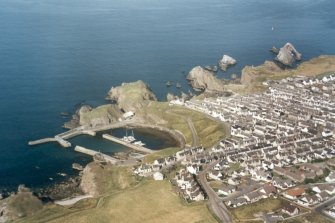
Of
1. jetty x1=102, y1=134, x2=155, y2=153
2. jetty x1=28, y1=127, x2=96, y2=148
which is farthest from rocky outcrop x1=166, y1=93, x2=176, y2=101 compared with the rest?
jetty x1=28, y1=127, x2=96, y2=148

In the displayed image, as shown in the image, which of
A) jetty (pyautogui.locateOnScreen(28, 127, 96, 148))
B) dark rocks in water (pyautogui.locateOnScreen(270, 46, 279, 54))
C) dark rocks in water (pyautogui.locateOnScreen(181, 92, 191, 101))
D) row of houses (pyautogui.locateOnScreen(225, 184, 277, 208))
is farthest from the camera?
dark rocks in water (pyautogui.locateOnScreen(270, 46, 279, 54))

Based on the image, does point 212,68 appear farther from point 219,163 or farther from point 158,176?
point 158,176

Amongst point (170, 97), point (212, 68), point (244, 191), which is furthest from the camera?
point (212, 68)

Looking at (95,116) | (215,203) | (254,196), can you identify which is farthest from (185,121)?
→ (254,196)

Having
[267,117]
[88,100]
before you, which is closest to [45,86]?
[88,100]

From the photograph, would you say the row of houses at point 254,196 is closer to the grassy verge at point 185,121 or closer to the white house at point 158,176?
the white house at point 158,176

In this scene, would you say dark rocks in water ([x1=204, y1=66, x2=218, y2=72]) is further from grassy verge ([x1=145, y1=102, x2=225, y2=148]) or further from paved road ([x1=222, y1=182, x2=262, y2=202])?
paved road ([x1=222, y1=182, x2=262, y2=202])

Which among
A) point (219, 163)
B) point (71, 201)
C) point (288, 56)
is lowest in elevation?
point (71, 201)
